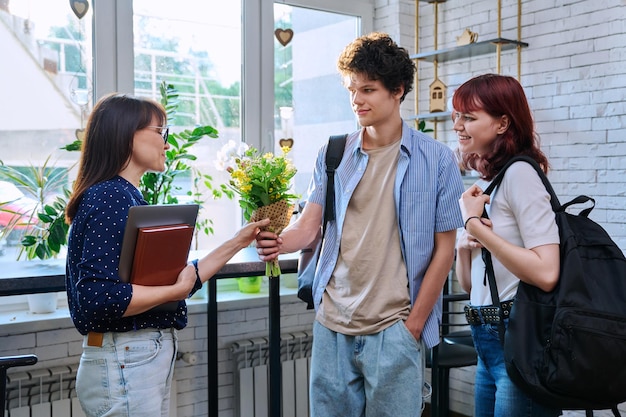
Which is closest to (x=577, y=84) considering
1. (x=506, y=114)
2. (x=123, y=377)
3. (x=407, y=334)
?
(x=506, y=114)

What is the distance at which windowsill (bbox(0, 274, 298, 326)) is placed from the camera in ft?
10.2

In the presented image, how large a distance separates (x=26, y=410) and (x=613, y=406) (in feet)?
7.94

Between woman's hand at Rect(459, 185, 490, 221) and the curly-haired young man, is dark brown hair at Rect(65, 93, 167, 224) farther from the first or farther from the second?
woman's hand at Rect(459, 185, 490, 221)

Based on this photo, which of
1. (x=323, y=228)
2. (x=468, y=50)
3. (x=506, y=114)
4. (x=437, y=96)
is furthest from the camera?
(x=437, y=96)

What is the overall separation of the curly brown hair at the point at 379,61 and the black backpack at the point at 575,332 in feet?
2.06

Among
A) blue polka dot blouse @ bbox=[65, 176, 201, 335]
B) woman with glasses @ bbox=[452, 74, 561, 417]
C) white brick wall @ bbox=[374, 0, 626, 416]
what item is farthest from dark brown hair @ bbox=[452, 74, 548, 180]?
white brick wall @ bbox=[374, 0, 626, 416]

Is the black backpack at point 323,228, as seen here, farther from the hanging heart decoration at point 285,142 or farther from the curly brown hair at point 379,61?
the hanging heart decoration at point 285,142

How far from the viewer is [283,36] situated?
4.15 meters

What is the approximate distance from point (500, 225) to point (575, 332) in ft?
1.09

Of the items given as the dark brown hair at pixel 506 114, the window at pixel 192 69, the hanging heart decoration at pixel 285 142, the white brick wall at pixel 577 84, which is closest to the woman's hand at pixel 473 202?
the dark brown hair at pixel 506 114

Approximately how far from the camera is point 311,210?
2.14 metres

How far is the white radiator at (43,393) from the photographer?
2984 millimetres

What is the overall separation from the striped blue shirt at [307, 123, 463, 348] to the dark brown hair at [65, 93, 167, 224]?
0.63m

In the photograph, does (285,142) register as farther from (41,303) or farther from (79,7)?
(41,303)
